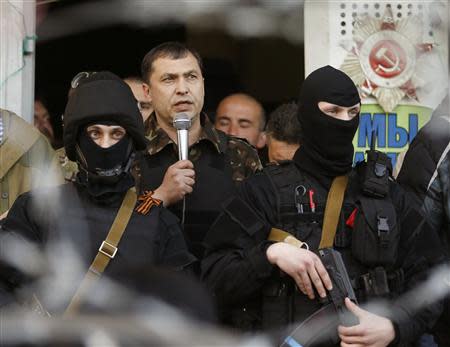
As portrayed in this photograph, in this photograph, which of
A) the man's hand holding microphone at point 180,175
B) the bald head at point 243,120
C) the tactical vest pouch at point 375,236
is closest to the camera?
the tactical vest pouch at point 375,236

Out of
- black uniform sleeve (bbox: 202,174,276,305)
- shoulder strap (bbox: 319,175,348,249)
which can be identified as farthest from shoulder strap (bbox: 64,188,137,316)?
shoulder strap (bbox: 319,175,348,249)

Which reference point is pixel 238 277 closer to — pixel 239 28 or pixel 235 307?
pixel 235 307

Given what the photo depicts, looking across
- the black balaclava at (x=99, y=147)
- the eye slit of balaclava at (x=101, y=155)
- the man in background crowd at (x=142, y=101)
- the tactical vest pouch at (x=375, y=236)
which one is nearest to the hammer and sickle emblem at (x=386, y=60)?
the man in background crowd at (x=142, y=101)

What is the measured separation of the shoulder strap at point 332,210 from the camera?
175 inches

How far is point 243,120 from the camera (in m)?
7.02

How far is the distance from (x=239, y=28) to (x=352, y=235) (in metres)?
4.35

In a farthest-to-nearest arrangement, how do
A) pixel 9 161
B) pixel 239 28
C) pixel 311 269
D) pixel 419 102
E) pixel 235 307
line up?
pixel 239 28
pixel 419 102
pixel 9 161
pixel 235 307
pixel 311 269

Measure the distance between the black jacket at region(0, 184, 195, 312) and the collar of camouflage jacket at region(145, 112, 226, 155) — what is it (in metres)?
0.94

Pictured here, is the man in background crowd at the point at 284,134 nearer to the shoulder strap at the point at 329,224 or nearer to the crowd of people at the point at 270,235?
the crowd of people at the point at 270,235

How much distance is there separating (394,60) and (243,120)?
3.23ft

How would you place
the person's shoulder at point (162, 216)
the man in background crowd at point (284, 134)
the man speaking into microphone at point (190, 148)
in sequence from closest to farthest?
the person's shoulder at point (162, 216), the man speaking into microphone at point (190, 148), the man in background crowd at point (284, 134)

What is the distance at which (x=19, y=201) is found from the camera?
14.5ft

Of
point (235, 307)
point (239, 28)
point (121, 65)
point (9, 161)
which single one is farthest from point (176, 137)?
point (121, 65)

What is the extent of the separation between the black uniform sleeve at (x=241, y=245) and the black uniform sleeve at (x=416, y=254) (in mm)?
511
